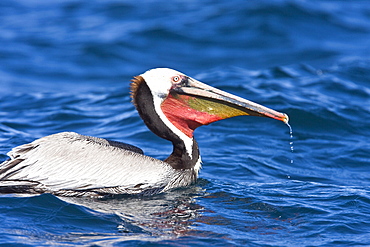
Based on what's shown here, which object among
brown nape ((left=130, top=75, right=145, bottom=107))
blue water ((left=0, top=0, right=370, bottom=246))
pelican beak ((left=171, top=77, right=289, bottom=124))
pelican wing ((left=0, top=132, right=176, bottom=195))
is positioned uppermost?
brown nape ((left=130, top=75, right=145, bottom=107))

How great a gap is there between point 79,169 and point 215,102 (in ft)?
5.34

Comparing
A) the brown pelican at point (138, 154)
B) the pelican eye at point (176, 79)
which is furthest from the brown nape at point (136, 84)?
the pelican eye at point (176, 79)

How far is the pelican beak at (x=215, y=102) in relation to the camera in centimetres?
607

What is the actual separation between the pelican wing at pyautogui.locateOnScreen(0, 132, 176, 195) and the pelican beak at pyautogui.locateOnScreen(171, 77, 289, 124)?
79 centimetres

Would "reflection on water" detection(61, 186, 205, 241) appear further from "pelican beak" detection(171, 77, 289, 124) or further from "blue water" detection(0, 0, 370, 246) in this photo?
"pelican beak" detection(171, 77, 289, 124)

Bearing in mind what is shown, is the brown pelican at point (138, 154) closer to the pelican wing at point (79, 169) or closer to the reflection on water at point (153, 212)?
the pelican wing at point (79, 169)

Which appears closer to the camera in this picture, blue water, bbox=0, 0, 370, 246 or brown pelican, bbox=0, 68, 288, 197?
blue water, bbox=0, 0, 370, 246

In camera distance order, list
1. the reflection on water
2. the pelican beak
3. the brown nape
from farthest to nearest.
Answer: the brown nape
the pelican beak
the reflection on water

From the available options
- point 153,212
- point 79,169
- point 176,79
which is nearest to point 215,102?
point 176,79

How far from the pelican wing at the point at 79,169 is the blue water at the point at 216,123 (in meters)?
0.14

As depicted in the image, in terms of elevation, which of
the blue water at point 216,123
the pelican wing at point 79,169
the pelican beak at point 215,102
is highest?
the pelican beak at point 215,102

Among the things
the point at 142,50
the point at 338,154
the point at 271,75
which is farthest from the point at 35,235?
the point at 142,50

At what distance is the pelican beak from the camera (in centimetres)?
607

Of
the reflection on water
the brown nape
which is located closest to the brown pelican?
the brown nape
